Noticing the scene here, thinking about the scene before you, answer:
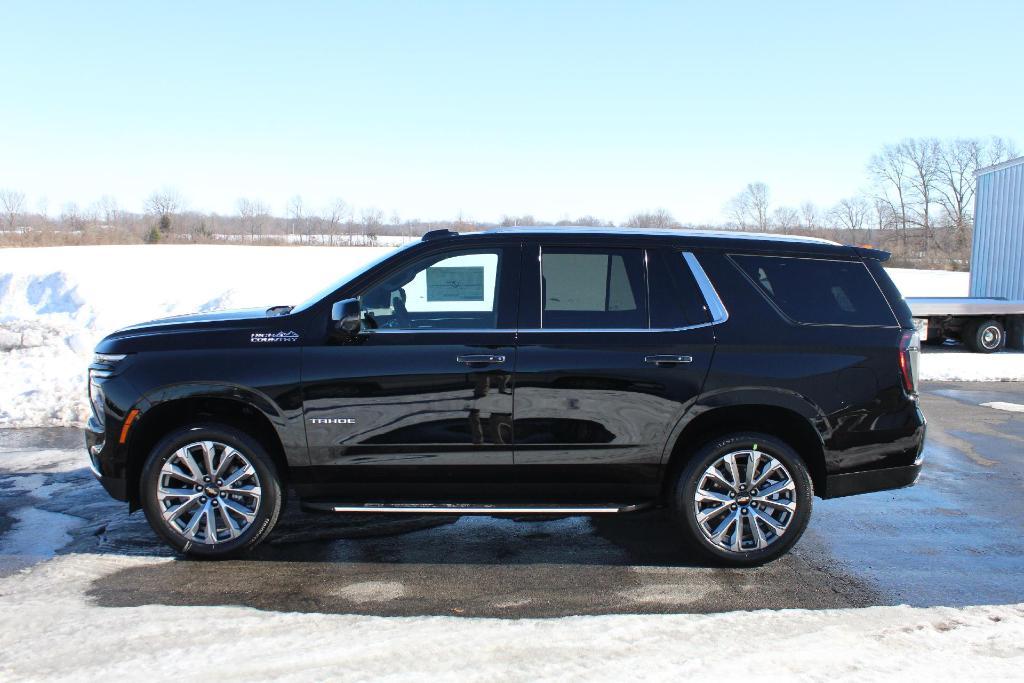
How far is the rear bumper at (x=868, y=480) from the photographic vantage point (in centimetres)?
475

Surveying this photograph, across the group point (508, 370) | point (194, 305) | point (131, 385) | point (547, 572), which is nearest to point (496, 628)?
point (547, 572)

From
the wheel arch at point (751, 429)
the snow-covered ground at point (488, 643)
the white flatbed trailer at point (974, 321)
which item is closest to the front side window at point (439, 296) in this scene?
the wheel arch at point (751, 429)

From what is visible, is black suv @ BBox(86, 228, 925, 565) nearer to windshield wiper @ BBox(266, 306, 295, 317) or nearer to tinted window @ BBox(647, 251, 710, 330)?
tinted window @ BBox(647, 251, 710, 330)

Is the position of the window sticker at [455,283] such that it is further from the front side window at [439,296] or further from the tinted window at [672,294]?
the tinted window at [672,294]

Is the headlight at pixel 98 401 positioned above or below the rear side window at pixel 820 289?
below

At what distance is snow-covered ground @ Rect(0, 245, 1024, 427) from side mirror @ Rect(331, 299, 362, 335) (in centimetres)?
246

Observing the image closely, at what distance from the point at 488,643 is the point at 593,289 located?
2.08m

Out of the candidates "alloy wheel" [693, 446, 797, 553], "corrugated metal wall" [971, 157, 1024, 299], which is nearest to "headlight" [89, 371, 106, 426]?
"alloy wheel" [693, 446, 797, 553]

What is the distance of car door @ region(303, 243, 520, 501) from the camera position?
4.57m

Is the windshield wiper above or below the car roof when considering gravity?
below

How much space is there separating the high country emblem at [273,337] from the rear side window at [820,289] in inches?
103

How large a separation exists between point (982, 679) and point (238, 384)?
3871mm

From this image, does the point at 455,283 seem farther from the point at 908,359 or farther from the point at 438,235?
the point at 908,359

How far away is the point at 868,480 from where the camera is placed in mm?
4777
